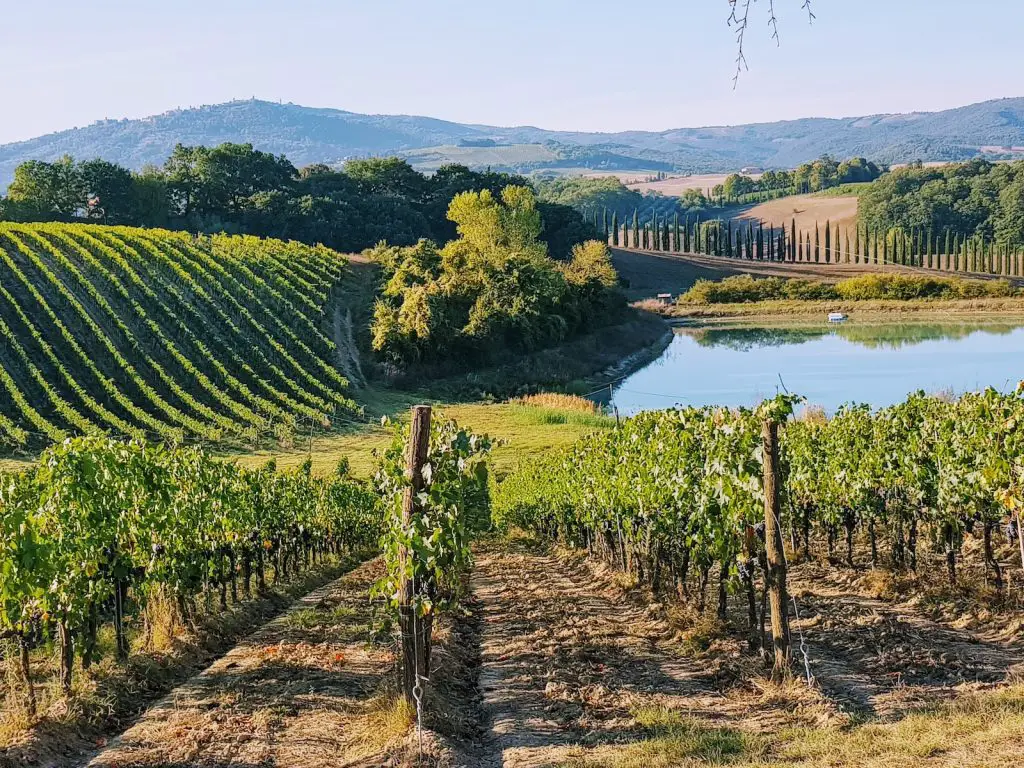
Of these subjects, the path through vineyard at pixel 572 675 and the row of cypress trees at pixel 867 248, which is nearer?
the path through vineyard at pixel 572 675

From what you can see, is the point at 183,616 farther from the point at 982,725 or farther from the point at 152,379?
the point at 152,379

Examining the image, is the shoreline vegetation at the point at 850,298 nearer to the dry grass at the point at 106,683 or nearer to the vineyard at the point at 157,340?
the vineyard at the point at 157,340

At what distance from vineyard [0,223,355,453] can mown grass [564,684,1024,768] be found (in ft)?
98.9

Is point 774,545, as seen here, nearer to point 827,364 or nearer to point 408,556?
point 408,556

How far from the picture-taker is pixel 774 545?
34.4 feet

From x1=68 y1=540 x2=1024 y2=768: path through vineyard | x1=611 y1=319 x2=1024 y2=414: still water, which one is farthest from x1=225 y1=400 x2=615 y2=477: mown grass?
x1=68 y1=540 x2=1024 y2=768: path through vineyard

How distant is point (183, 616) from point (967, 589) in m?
11.3

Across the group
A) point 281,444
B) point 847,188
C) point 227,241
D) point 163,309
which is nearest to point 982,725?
point 281,444

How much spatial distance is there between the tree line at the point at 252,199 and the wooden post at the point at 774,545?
8189 cm

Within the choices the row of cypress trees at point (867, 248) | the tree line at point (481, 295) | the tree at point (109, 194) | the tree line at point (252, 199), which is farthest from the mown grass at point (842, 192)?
the tree at point (109, 194)

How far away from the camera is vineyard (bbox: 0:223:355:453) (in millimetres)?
43594

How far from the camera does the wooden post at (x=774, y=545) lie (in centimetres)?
1019

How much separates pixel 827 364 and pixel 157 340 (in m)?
42.9

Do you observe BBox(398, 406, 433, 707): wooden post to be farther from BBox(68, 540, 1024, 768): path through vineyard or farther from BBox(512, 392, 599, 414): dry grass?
BBox(512, 392, 599, 414): dry grass
